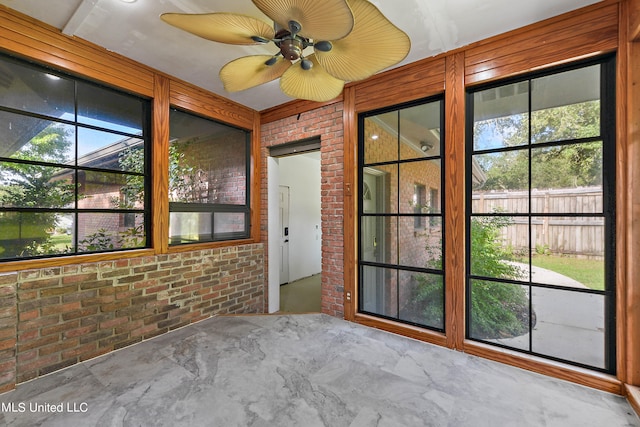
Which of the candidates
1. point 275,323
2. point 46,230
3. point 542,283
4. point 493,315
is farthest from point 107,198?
point 542,283

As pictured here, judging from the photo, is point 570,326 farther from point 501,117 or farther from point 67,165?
point 67,165

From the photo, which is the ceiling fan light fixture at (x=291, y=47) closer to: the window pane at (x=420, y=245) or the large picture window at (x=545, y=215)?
the large picture window at (x=545, y=215)

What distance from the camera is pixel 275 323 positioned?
2967 mm

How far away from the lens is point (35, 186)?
6.89 ft

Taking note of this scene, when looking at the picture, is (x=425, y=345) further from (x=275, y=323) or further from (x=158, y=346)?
(x=158, y=346)

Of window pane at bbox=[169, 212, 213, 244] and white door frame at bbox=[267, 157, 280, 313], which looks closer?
window pane at bbox=[169, 212, 213, 244]

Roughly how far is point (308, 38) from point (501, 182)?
1975mm

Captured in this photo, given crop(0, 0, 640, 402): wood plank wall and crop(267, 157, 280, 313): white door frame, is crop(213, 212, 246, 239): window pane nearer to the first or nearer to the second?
crop(267, 157, 280, 313): white door frame

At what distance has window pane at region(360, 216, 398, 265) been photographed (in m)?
2.85

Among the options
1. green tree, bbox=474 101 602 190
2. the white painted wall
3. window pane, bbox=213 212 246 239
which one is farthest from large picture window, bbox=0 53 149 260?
green tree, bbox=474 101 602 190

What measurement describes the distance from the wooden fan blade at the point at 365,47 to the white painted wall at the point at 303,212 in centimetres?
388

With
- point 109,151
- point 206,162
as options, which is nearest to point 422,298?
point 206,162

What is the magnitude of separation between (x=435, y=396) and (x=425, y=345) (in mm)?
702

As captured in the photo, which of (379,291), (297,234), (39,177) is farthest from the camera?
(297,234)
